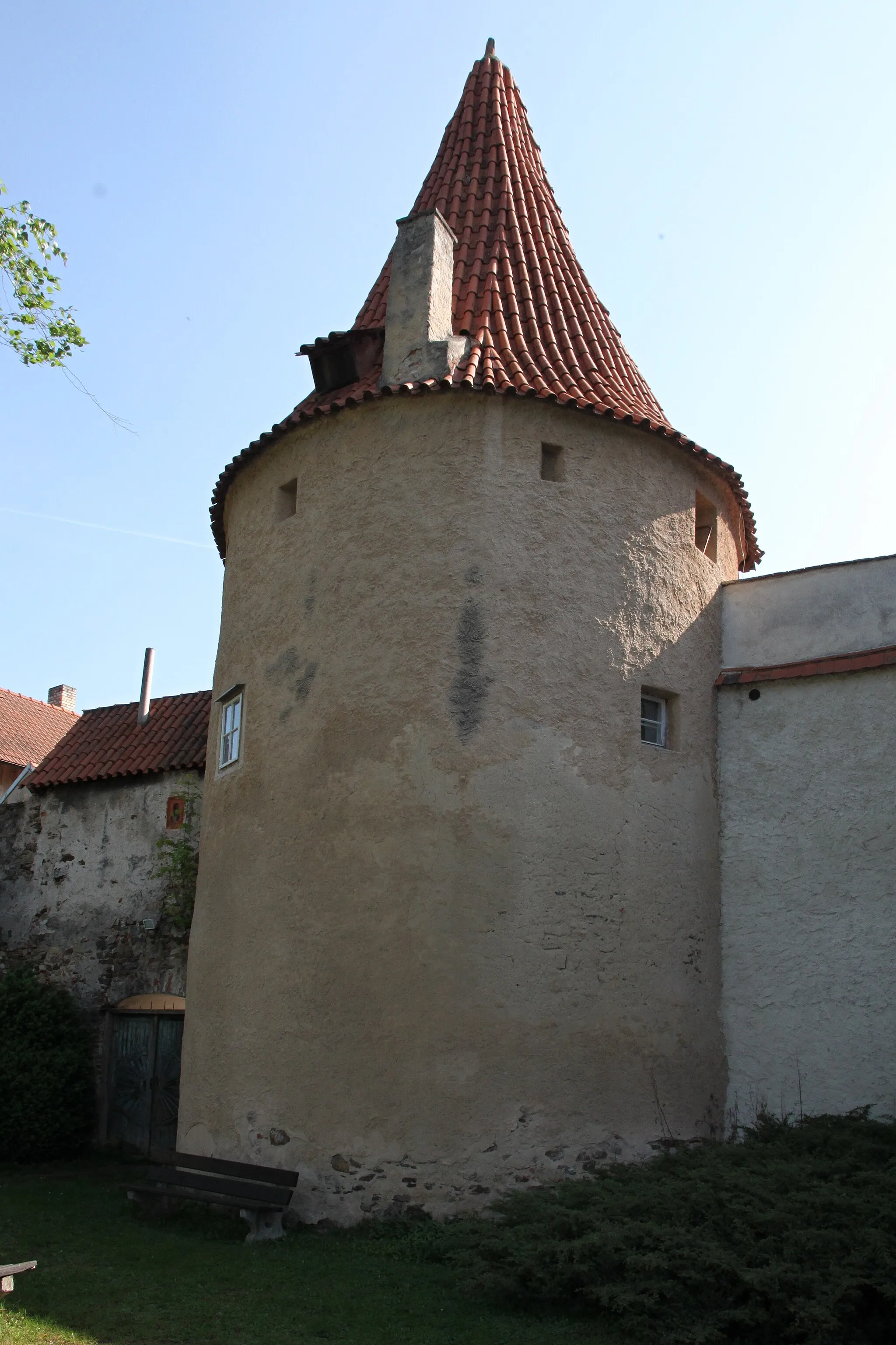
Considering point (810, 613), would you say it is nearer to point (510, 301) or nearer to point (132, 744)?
point (510, 301)

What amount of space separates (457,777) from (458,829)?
1.43 ft

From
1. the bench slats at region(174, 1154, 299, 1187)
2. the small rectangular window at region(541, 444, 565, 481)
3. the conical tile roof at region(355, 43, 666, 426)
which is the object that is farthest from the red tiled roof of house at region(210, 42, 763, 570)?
the bench slats at region(174, 1154, 299, 1187)

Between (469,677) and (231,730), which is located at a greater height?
(469,677)

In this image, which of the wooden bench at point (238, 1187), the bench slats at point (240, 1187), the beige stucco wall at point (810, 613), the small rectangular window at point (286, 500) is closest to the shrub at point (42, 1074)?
the wooden bench at point (238, 1187)

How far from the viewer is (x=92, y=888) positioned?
632 inches

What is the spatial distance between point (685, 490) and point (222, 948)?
631 cm

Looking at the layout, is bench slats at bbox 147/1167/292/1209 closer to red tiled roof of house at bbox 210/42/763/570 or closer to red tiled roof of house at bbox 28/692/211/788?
red tiled roof of house at bbox 28/692/211/788

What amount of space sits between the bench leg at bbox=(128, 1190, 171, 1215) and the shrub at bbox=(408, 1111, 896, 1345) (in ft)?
8.82

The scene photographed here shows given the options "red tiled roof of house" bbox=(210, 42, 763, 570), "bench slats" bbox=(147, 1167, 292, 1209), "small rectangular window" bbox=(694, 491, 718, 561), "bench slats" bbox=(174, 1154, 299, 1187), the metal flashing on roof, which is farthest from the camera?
"small rectangular window" bbox=(694, 491, 718, 561)

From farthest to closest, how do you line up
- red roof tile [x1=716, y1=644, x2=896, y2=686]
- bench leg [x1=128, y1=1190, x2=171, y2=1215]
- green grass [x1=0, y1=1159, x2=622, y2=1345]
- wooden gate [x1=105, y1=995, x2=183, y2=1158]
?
1. wooden gate [x1=105, y1=995, x2=183, y2=1158]
2. red roof tile [x1=716, y1=644, x2=896, y2=686]
3. bench leg [x1=128, y1=1190, x2=171, y2=1215]
4. green grass [x1=0, y1=1159, x2=622, y2=1345]

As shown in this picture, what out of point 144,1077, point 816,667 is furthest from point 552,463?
point 144,1077

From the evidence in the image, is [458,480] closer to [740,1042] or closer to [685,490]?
[685,490]

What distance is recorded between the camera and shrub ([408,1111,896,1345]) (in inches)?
285

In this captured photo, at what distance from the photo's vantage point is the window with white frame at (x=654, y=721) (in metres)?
Result: 12.1
